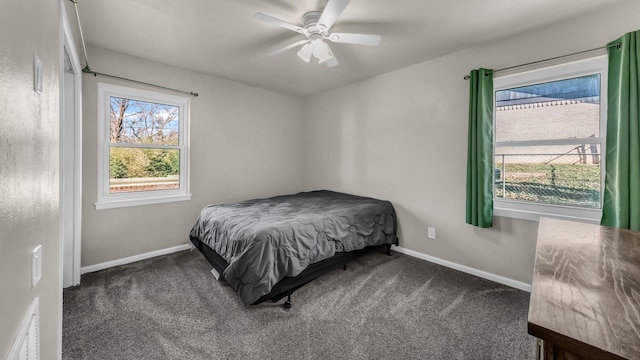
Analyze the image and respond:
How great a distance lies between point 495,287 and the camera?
2463 millimetres

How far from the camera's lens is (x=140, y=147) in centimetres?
306

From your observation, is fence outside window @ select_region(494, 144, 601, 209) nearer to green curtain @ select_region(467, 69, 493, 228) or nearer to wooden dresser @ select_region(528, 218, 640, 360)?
green curtain @ select_region(467, 69, 493, 228)

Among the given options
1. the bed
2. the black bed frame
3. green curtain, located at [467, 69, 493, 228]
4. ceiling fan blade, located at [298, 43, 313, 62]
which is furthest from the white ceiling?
the black bed frame

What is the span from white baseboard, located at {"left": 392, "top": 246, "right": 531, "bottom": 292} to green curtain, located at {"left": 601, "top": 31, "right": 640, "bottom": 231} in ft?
2.86

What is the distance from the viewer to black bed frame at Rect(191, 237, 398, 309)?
83.9 inches

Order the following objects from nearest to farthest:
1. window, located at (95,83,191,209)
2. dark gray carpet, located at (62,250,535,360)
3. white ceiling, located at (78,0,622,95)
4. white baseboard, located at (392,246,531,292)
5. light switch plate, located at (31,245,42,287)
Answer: light switch plate, located at (31,245,42,287) < dark gray carpet, located at (62,250,535,360) < white ceiling, located at (78,0,622,95) < white baseboard, located at (392,246,531,292) < window, located at (95,83,191,209)

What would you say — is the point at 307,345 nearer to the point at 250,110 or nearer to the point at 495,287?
the point at 495,287

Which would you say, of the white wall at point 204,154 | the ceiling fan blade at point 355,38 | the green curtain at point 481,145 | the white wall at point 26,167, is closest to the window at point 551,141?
the green curtain at point 481,145

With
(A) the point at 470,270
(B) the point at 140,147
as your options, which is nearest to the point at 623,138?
(A) the point at 470,270

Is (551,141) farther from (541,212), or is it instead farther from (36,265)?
(36,265)

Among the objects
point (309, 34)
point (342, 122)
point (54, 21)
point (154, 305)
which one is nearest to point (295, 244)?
point (154, 305)

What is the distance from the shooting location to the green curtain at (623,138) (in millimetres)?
1838

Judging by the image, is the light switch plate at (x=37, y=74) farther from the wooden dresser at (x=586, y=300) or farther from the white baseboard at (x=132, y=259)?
the white baseboard at (x=132, y=259)

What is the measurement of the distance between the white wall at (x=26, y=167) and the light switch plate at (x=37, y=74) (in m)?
0.02
